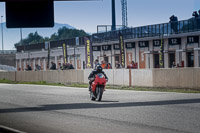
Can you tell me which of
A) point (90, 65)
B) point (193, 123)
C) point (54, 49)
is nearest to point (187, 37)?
point (90, 65)

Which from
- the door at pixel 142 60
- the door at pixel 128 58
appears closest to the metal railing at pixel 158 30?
the door at pixel 142 60

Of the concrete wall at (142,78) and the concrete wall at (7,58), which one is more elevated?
the concrete wall at (7,58)

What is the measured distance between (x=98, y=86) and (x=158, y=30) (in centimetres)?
2537

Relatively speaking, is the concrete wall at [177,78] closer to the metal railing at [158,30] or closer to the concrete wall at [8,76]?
the metal railing at [158,30]

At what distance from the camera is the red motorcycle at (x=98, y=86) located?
718 inches

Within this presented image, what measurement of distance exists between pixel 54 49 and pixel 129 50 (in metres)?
24.1

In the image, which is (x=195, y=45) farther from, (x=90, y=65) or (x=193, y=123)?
(x=193, y=123)

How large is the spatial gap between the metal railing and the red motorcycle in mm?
20584

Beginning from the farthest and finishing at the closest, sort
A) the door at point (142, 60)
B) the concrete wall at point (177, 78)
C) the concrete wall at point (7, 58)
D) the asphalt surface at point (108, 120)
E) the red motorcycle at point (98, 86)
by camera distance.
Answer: the concrete wall at point (7, 58) < the door at point (142, 60) < the concrete wall at point (177, 78) < the red motorcycle at point (98, 86) < the asphalt surface at point (108, 120)

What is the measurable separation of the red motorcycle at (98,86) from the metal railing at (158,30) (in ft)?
67.5

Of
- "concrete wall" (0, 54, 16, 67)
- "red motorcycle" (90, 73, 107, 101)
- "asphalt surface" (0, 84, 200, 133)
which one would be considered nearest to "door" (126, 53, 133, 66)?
"red motorcycle" (90, 73, 107, 101)

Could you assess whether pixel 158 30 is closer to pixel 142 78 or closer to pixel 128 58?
pixel 128 58

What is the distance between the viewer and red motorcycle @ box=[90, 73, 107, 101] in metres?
18.2

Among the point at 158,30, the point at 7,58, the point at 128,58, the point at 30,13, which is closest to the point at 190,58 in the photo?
the point at 158,30
